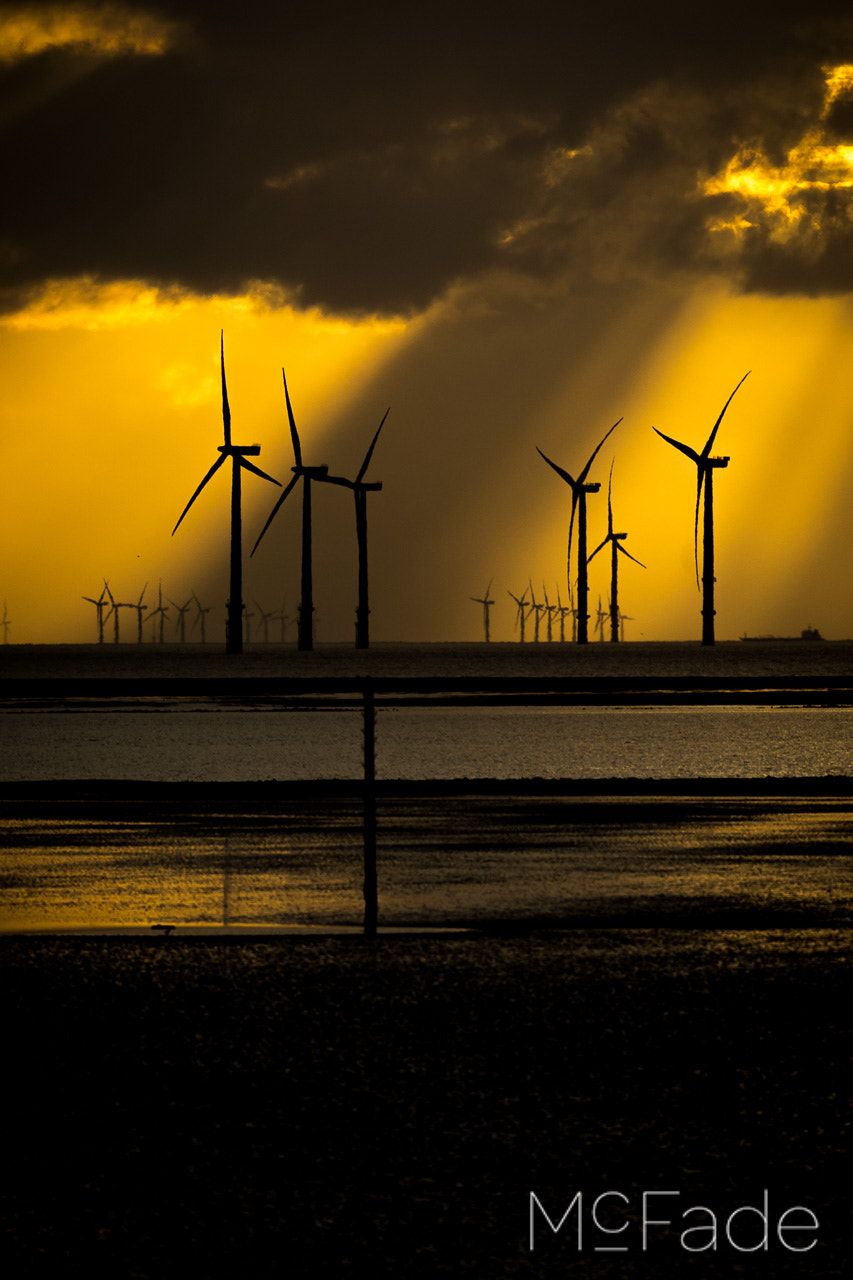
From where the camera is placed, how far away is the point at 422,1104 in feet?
21.5

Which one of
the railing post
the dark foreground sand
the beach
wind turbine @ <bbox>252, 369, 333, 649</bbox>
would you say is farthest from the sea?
wind turbine @ <bbox>252, 369, 333, 649</bbox>

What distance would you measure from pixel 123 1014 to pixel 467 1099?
2.39m

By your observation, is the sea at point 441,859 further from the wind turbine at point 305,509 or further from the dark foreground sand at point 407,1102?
the wind turbine at point 305,509

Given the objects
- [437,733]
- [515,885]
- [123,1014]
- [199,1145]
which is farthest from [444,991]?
[437,733]

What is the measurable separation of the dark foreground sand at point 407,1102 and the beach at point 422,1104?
0.02m

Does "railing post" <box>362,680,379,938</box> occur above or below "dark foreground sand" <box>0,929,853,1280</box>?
above

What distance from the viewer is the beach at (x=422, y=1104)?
500 cm

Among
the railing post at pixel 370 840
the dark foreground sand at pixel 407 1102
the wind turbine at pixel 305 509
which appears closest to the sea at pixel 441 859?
the railing post at pixel 370 840

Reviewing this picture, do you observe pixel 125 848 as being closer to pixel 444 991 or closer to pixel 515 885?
pixel 515 885

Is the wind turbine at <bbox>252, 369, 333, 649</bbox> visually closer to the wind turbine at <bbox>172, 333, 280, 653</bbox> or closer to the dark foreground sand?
the wind turbine at <bbox>172, 333, 280, 653</bbox>

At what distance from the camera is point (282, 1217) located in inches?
205

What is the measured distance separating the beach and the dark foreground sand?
0.02 metres

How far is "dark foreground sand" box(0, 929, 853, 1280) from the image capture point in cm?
499

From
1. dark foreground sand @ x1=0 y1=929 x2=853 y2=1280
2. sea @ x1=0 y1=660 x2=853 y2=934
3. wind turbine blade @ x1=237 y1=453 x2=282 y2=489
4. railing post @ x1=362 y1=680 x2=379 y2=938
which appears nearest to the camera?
dark foreground sand @ x1=0 y1=929 x2=853 y2=1280
